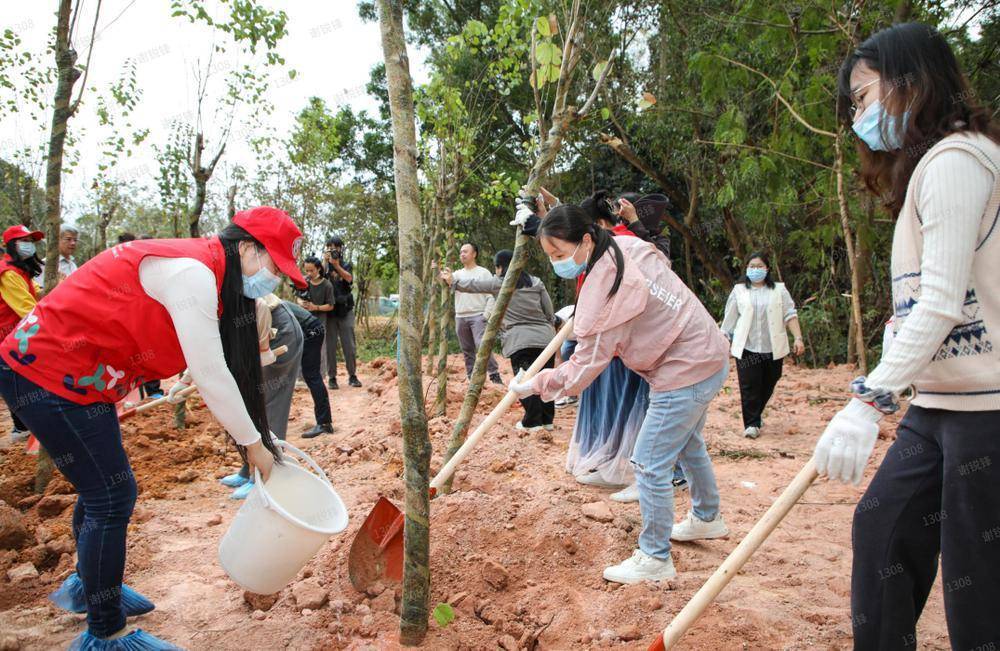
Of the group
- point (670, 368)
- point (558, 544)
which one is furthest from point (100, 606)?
point (670, 368)

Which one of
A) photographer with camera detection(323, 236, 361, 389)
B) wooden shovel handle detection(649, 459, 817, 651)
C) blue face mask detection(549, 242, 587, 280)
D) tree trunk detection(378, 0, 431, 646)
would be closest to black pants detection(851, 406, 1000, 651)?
wooden shovel handle detection(649, 459, 817, 651)

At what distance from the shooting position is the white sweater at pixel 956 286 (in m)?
1.45

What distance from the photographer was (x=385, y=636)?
254 centimetres

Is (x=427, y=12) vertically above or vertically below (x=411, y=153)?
above

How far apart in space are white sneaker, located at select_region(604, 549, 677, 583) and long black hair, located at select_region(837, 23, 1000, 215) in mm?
1851

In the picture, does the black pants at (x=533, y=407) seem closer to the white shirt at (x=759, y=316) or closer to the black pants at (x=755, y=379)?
the white shirt at (x=759, y=316)

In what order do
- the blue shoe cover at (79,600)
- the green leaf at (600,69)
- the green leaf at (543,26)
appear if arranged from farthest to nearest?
the green leaf at (600,69), the green leaf at (543,26), the blue shoe cover at (79,600)

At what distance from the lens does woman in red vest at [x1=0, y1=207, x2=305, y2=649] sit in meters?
2.15

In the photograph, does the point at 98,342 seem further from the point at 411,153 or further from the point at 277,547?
the point at 411,153

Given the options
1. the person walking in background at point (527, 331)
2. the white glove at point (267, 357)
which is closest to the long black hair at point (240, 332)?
the white glove at point (267, 357)

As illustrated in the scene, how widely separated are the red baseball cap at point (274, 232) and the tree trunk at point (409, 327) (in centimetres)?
42

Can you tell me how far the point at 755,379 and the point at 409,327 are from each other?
4.84 metres

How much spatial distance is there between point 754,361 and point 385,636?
4673mm

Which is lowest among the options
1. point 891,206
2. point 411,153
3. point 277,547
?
point 277,547
